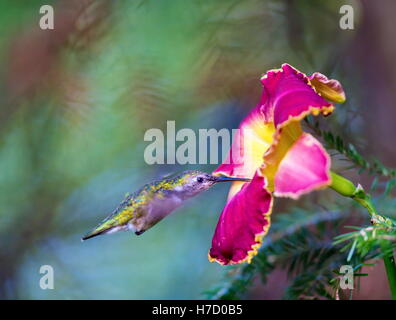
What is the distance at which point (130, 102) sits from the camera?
134cm

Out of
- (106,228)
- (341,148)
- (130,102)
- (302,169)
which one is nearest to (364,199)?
(302,169)

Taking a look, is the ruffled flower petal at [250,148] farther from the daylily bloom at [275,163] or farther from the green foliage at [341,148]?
the green foliage at [341,148]

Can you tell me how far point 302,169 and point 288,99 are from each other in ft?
0.30

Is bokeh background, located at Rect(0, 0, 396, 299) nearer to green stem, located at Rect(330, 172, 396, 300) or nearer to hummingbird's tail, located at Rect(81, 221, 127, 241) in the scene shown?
hummingbird's tail, located at Rect(81, 221, 127, 241)

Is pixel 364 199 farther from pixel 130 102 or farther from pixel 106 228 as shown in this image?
pixel 130 102

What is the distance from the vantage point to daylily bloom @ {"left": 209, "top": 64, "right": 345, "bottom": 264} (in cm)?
46

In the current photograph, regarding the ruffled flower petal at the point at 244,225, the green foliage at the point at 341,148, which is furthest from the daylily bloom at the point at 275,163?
the green foliage at the point at 341,148

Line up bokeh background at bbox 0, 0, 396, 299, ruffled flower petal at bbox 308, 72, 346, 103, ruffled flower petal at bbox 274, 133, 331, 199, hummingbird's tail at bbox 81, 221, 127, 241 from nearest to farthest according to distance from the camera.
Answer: ruffled flower petal at bbox 274, 133, 331, 199, ruffled flower petal at bbox 308, 72, 346, 103, hummingbird's tail at bbox 81, 221, 127, 241, bokeh background at bbox 0, 0, 396, 299

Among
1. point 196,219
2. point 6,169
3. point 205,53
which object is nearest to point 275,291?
point 196,219

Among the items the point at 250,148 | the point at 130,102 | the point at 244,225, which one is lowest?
the point at 244,225

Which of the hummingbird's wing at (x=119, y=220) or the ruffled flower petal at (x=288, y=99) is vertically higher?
the ruffled flower petal at (x=288, y=99)

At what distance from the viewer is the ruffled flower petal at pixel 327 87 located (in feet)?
1.91

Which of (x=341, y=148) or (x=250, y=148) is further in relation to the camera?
(x=341, y=148)

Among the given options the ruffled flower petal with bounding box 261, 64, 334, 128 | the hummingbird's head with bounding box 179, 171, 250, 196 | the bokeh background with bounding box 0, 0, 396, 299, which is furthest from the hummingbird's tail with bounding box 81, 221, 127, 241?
the bokeh background with bounding box 0, 0, 396, 299
